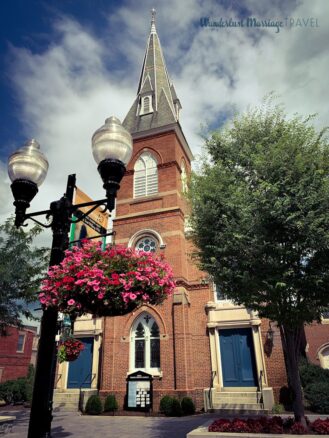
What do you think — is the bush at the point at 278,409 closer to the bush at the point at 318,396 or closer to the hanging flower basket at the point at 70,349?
the bush at the point at 318,396

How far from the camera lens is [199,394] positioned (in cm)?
1524

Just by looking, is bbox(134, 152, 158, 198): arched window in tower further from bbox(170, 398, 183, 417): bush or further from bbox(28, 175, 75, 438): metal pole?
bbox(28, 175, 75, 438): metal pole

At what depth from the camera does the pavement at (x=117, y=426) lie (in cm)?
995

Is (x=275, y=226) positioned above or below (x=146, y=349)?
above

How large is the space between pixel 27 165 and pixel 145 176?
1651cm

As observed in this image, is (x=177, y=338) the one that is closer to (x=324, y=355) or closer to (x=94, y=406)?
(x=94, y=406)

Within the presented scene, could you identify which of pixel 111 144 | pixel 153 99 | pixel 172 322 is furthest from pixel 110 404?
pixel 153 99

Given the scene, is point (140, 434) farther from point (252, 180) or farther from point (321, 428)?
point (252, 180)

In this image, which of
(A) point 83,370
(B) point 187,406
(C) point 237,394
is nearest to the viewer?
(B) point 187,406

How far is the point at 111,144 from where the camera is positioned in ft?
15.3

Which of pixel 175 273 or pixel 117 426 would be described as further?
pixel 175 273

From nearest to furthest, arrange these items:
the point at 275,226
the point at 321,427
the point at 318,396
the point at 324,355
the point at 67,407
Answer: the point at 321,427, the point at 275,226, the point at 318,396, the point at 67,407, the point at 324,355

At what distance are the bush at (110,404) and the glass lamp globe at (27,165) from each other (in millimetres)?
13728

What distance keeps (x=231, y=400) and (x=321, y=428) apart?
8409 mm
